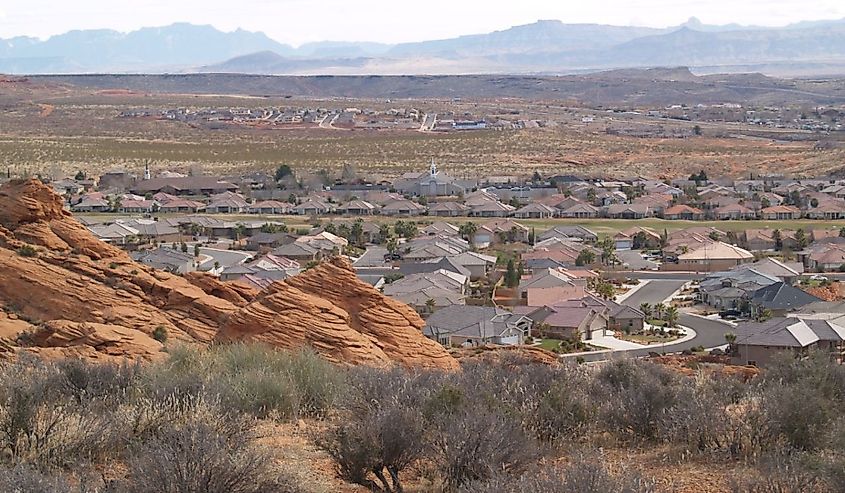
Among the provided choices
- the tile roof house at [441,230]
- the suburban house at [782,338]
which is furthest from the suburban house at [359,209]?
the suburban house at [782,338]

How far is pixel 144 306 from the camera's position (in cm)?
2370

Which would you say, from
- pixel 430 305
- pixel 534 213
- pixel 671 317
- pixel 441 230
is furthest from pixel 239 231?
pixel 671 317

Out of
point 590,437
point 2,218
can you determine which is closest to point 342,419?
point 590,437

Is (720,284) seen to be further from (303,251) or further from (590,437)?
(590,437)

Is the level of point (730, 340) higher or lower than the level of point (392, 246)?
higher

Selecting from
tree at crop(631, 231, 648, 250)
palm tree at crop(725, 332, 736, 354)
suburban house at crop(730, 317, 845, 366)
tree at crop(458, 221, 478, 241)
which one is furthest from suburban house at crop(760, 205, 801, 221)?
palm tree at crop(725, 332, 736, 354)

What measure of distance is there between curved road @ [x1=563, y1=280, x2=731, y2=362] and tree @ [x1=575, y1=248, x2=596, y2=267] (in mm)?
4042

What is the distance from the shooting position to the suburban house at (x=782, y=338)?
32.3m

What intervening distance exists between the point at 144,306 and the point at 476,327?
601 inches

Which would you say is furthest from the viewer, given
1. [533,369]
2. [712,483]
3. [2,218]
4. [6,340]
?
[2,218]

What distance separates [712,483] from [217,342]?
12094mm

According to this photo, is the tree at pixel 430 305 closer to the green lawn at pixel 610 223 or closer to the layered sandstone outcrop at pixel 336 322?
the layered sandstone outcrop at pixel 336 322

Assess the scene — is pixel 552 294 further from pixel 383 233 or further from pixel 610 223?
pixel 610 223

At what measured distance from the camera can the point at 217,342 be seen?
71.1 feet
